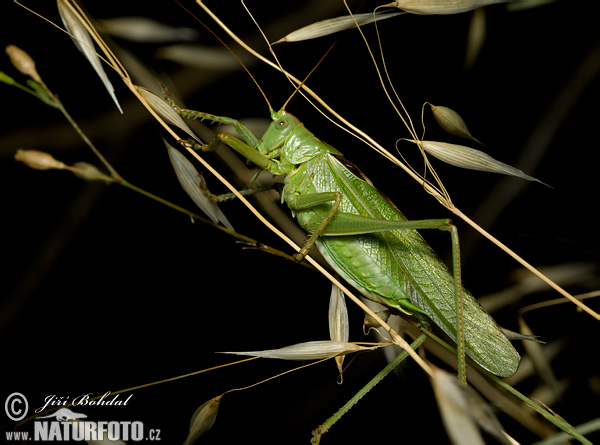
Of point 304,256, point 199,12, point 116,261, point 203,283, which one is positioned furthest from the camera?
point 203,283

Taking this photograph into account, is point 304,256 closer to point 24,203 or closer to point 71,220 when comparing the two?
point 71,220

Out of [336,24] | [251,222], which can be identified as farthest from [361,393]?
[336,24]

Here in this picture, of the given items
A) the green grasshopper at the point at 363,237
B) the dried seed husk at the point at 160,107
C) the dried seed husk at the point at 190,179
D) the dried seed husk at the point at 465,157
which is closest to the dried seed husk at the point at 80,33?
the dried seed husk at the point at 160,107

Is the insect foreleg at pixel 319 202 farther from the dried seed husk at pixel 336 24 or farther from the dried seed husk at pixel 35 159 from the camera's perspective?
the dried seed husk at pixel 35 159

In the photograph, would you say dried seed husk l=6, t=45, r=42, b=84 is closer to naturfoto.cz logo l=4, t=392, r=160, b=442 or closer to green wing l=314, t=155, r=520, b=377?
naturfoto.cz logo l=4, t=392, r=160, b=442

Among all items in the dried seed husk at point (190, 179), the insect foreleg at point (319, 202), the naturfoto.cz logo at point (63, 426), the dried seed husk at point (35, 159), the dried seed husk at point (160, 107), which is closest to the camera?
the dried seed husk at point (35, 159)

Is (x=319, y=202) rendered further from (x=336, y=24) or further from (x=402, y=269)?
(x=336, y=24)

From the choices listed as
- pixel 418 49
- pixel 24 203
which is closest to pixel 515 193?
pixel 418 49
